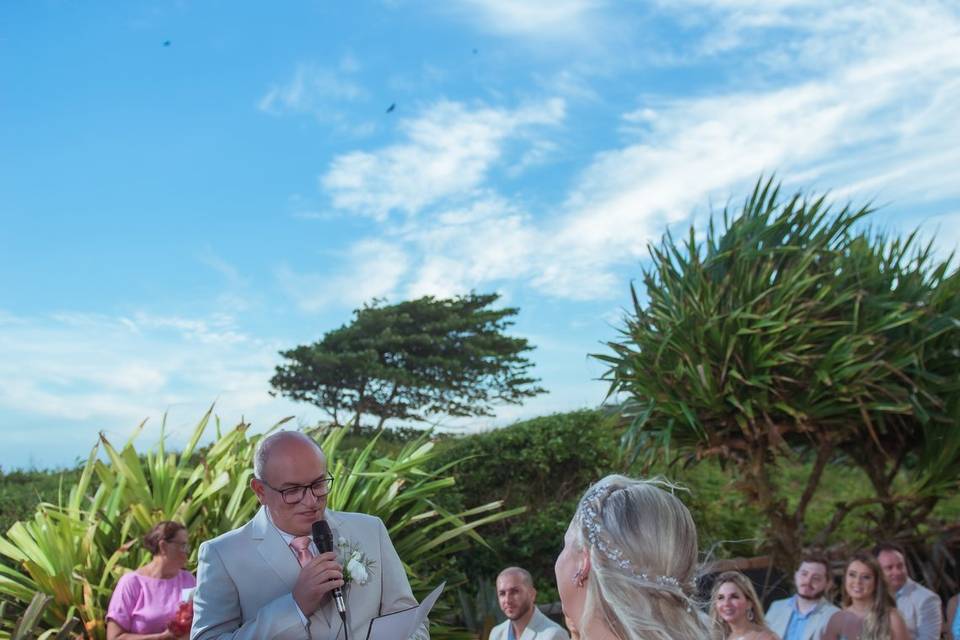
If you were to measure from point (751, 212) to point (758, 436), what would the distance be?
275 cm

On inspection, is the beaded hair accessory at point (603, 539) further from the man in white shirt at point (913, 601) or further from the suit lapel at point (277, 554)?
the man in white shirt at point (913, 601)

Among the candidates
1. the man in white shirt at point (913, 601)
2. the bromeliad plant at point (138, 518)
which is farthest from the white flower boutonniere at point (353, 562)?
the man in white shirt at point (913, 601)

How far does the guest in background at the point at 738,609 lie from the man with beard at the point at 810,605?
4.36ft

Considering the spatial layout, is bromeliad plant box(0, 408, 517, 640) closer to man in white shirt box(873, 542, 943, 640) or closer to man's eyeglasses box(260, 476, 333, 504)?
man in white shirt box(873, 542, 943, 640)

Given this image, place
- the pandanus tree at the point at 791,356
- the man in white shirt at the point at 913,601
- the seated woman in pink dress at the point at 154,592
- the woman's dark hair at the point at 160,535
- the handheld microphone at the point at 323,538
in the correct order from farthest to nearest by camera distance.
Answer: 1. the pandanus tree at the point at 791,356
2. the man in white shirt at the point at 913,601
3. the woman's dark hair at the point at 160,535
4. the seated woman in pink dress at the point at 154,592
5. the handheld microphone at the point at 323,538

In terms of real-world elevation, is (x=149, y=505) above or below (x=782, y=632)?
above

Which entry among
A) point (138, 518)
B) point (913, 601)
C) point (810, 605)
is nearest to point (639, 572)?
point (810, 605)

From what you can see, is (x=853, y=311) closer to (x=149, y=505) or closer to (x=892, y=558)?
(x=892, y=558)

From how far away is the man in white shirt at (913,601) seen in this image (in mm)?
7645

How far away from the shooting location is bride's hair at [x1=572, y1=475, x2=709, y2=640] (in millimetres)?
2096

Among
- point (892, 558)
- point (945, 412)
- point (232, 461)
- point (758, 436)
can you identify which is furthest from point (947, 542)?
point (232, 461)

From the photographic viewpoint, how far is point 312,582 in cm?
294

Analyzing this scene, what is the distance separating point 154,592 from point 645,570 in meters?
4.78

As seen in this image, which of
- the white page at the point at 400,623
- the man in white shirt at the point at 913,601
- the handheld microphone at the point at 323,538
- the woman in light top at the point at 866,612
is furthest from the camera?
the man in white shirt at the point at 913,601
